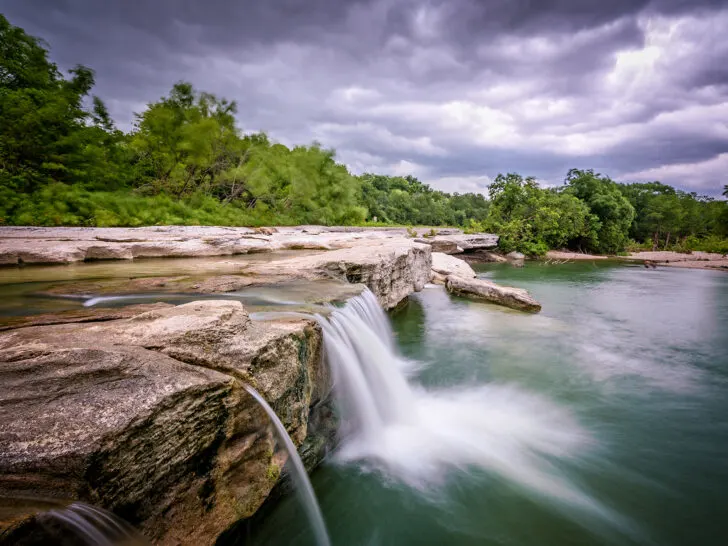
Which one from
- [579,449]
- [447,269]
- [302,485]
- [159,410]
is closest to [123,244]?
[302,485]

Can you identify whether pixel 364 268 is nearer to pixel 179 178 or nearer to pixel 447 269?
pixel 447 269

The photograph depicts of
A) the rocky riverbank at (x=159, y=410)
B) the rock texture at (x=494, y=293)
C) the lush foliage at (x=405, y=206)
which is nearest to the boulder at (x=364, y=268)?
the rock texture at (x=494, y=293)

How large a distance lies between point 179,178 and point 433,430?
68.6 feet

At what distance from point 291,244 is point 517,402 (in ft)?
26.7

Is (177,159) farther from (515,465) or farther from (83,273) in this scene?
(515,465)

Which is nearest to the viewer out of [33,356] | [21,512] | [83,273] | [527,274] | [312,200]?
[21,512]

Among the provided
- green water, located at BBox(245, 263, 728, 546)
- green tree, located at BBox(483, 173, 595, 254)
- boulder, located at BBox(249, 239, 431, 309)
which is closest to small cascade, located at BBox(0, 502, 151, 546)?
green water, located at BBox(245, 263, 728, 546)

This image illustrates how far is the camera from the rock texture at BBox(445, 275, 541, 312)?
11.2 metres

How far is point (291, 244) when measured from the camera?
36.8 feet

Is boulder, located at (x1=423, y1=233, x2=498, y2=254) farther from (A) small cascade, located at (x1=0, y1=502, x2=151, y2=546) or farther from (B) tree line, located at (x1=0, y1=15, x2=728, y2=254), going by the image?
(A) small cascade, located at (x1=0, y1=502, x2=151, y2=546)

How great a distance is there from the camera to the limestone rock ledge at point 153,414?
1.60 m

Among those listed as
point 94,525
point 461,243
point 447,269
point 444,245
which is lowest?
point 447,269

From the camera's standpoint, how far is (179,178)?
20.0 m

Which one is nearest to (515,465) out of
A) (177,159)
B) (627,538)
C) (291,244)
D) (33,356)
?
(627,538)
